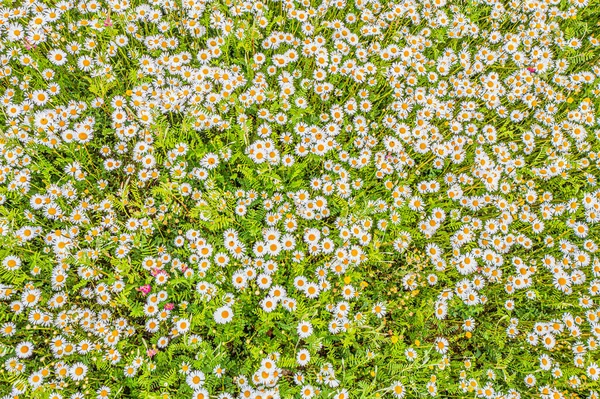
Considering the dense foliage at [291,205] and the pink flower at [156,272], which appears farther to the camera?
the pink flower at [156,272]

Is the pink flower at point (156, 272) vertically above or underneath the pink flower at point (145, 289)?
above

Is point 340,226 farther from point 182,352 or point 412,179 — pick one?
point 182,352

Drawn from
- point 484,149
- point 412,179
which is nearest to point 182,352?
point 412,179

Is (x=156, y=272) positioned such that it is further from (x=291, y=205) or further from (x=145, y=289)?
(x=291, y=205)

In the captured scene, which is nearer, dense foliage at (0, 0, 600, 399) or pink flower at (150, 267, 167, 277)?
dense foliage at (0, 0, 600, 399)

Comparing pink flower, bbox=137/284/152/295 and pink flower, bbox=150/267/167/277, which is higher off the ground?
pink flower, bbox=150/267/167/277

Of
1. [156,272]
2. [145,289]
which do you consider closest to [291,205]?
[156,272]

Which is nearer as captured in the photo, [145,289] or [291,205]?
[145,289]

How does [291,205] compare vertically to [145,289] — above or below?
above
